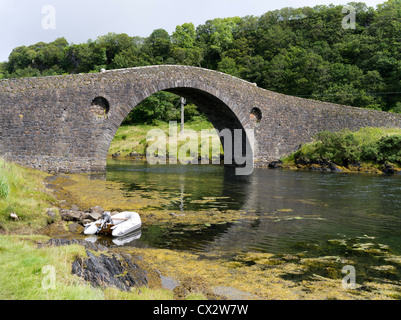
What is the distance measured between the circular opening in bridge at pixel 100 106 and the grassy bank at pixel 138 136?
59.9 feet

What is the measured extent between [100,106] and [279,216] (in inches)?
566

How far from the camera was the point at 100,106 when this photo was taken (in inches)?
837

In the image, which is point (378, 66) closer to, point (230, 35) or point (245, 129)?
point (245, 129)

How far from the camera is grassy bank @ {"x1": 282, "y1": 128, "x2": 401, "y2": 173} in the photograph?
26.3 m

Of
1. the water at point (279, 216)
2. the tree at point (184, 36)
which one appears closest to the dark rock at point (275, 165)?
the water at point (279, 216)

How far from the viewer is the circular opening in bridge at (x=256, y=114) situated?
28938 millimetres

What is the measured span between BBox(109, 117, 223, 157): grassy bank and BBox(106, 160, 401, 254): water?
23.8 metres

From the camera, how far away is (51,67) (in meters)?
96.8

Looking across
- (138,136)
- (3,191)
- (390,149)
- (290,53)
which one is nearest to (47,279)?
(3,191)

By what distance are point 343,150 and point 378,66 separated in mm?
22140

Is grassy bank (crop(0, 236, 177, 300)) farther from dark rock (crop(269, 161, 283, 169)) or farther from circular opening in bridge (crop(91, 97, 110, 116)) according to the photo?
dark rock (crop(269, 161, 283, 169))

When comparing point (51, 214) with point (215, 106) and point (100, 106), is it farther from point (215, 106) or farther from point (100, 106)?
point (215, 106)

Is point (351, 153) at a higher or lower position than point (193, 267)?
higher
